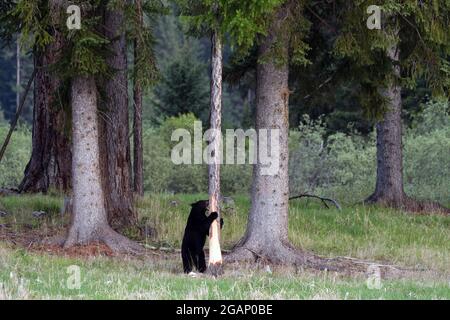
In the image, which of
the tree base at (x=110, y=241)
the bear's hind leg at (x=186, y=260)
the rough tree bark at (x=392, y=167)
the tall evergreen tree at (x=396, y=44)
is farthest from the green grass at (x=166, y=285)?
the rough tree bark at (x=392, y=167)

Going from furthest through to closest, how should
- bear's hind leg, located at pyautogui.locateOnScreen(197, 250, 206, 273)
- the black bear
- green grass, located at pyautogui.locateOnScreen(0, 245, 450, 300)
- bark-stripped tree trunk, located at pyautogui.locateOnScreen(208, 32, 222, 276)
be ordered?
bear's hind leg, located at pyautogui.locateOnScreen(197, 250, 206, 273) < the black bear < bark-stripped tree trunk, located at pyautogui.locateOnScreen(208, 32, 222, 276) < green grass, located at pyautogui.locateOnScreen(0, 245, 450, 300)

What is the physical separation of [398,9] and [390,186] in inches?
370

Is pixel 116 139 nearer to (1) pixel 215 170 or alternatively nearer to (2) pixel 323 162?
(1) pixel 215 170

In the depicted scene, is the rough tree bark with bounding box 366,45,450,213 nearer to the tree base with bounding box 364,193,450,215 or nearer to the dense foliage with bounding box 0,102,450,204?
the tree base with bounding box 364,193,450,215

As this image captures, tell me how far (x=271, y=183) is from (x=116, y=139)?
4.51 m

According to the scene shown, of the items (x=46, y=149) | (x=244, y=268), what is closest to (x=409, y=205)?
(x=46, y=149)

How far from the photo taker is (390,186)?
24406 millimetres

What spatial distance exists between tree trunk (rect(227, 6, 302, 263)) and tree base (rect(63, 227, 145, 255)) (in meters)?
2.19

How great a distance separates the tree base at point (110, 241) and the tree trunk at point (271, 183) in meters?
2.19

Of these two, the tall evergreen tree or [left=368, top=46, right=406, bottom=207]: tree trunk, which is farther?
[left=368, top=46, right=406, bottom=207]: tree trunk

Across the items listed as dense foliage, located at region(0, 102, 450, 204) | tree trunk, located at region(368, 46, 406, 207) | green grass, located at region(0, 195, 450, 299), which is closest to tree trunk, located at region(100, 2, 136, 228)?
green grass, located at region(0, 195, 450, 299)

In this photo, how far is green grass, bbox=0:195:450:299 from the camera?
11312 millimetres

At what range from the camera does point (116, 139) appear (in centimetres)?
1980
